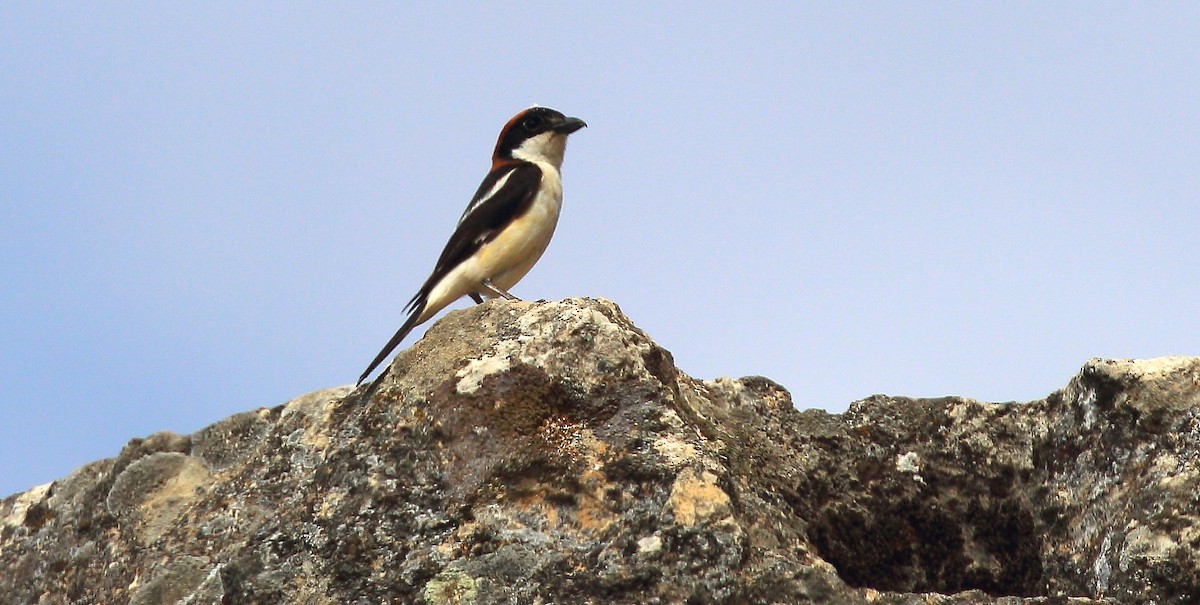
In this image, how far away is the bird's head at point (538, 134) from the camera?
9773 millimetres

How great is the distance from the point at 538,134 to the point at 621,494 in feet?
21.8

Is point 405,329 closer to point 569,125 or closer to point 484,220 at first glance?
point 484,220

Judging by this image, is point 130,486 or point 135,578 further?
point 130,486

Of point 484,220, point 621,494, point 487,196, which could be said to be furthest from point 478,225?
point 621,494

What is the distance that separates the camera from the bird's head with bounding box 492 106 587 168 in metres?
9.77

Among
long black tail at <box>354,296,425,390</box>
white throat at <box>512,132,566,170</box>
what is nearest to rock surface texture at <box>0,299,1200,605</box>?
long black tail at <box>354,296,425,390</box>

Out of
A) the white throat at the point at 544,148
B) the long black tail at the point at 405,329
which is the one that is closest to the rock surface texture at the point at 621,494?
the long black tail at the point at 405,329

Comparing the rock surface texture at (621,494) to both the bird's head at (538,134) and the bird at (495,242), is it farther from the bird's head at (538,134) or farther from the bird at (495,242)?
the bird's head at (538,134)

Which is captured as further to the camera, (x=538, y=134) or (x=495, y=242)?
(x=538, y=134)

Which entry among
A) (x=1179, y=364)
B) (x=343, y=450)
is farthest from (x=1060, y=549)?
(x=343, y=450)

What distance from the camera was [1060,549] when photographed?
3.91 meters

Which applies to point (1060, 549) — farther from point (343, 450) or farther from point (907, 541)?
point (343, 450)

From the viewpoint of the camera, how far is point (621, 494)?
11.4ft

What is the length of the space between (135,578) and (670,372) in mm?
1847
